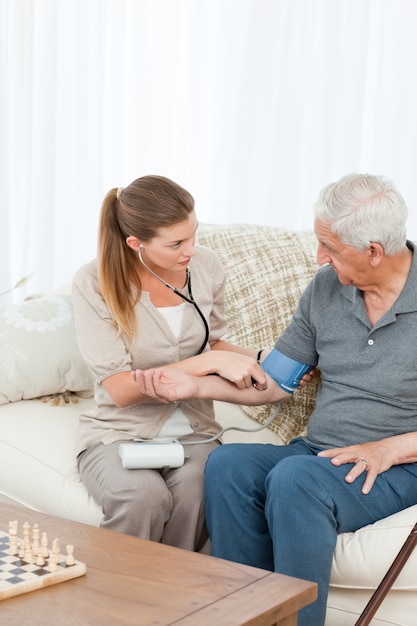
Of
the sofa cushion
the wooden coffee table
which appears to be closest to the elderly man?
the wooden coffee table

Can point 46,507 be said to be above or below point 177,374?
below

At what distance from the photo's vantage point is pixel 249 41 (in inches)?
139

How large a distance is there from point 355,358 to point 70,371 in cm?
82

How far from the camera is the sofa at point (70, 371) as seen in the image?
2.21 meters

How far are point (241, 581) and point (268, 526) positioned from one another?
516 millimetres

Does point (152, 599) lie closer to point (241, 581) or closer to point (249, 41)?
point (241, 581)

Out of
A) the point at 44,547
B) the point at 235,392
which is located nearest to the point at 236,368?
the point at 235,392

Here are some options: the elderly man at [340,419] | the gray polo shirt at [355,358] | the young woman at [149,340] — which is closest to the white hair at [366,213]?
the elderly man at [340,419]

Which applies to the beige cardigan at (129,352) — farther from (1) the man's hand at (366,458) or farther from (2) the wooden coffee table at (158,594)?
(2) the wooden coffee table at (158,594)

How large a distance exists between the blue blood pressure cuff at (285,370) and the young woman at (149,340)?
0.07m

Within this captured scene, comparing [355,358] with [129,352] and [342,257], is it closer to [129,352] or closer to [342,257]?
[342,257]

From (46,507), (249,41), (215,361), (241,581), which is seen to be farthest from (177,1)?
(241,581)

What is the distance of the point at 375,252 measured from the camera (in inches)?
78.2

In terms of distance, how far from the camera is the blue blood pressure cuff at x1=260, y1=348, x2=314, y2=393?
7.20ft
